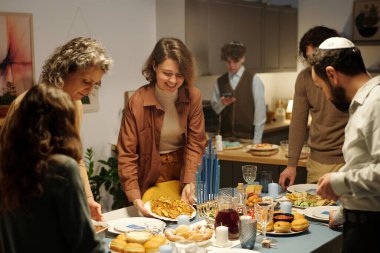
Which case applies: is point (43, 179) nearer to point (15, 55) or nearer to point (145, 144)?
point (145, 144)

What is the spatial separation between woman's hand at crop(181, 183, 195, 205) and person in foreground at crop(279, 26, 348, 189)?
72 centimetres

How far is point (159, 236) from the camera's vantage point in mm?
2303

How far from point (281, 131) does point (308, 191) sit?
11.5ft

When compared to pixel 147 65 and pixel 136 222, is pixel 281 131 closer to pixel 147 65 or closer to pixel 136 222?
pixel 147 65

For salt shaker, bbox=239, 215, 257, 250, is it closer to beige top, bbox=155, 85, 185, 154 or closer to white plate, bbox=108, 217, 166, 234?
white plate, bbox=108, 217, 166, 234

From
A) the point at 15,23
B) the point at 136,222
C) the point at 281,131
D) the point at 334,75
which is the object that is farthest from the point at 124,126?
the point at 281,131

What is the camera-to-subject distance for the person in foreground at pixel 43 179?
61.2 inches

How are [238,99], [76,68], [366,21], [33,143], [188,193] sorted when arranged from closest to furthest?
[33,143] < [76,68] < [188,193] < [366,21] < [238,99]

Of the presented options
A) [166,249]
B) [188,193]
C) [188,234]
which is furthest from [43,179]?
[188,193]

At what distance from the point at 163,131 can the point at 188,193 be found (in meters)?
0.41

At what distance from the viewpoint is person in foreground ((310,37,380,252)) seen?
207 cm

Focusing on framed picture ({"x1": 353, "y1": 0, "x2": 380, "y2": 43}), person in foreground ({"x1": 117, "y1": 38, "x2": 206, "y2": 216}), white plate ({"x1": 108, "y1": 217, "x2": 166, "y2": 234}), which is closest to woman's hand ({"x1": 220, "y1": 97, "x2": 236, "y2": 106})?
framed picture ({"x1": 353, "y1": 0, "x2": 380, "y2": 43})

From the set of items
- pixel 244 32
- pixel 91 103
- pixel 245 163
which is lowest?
pixel 245 163

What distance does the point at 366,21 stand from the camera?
18.7ft
